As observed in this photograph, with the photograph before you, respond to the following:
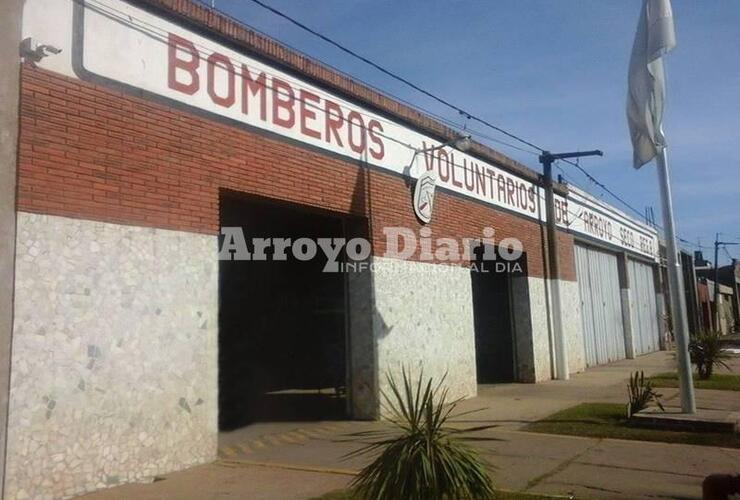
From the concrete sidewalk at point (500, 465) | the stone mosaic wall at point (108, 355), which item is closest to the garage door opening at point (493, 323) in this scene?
the concrete sidewalk at point (500, 465)

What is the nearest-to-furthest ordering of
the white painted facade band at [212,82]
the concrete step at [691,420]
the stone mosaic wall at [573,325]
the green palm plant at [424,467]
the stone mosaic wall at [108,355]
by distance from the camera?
the green palm plant at [424,467] < the stone mosaic wall at [108,355] < the white painted facade band at [212,82] < the concrete step at [691,420] < the stone mosaic wall at [573,325]

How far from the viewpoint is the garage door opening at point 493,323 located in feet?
60.9

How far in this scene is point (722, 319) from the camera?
57.8 meters

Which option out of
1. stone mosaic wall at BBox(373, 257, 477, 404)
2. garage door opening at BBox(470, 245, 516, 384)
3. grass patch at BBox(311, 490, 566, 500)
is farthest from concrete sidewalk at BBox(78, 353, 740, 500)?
garage door opening at BBox(470, 245, 516, 384)

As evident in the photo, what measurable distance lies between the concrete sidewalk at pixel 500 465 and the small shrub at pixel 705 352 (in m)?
6.92

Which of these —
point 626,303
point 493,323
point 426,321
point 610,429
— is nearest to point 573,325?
point 493,323

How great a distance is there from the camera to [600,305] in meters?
24.2

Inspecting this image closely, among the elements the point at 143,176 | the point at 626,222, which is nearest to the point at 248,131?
the point at 143,176

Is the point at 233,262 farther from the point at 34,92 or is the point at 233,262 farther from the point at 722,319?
the point at 722,319

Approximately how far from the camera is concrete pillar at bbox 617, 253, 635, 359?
86.4ft

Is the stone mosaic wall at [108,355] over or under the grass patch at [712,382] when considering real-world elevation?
over

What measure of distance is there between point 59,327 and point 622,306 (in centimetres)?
2361

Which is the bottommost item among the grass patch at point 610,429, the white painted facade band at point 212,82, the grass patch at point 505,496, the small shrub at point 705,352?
the grass patch at point 505,496

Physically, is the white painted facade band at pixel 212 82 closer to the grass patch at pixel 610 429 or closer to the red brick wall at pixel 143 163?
the red brick wall at pixel 143 163
